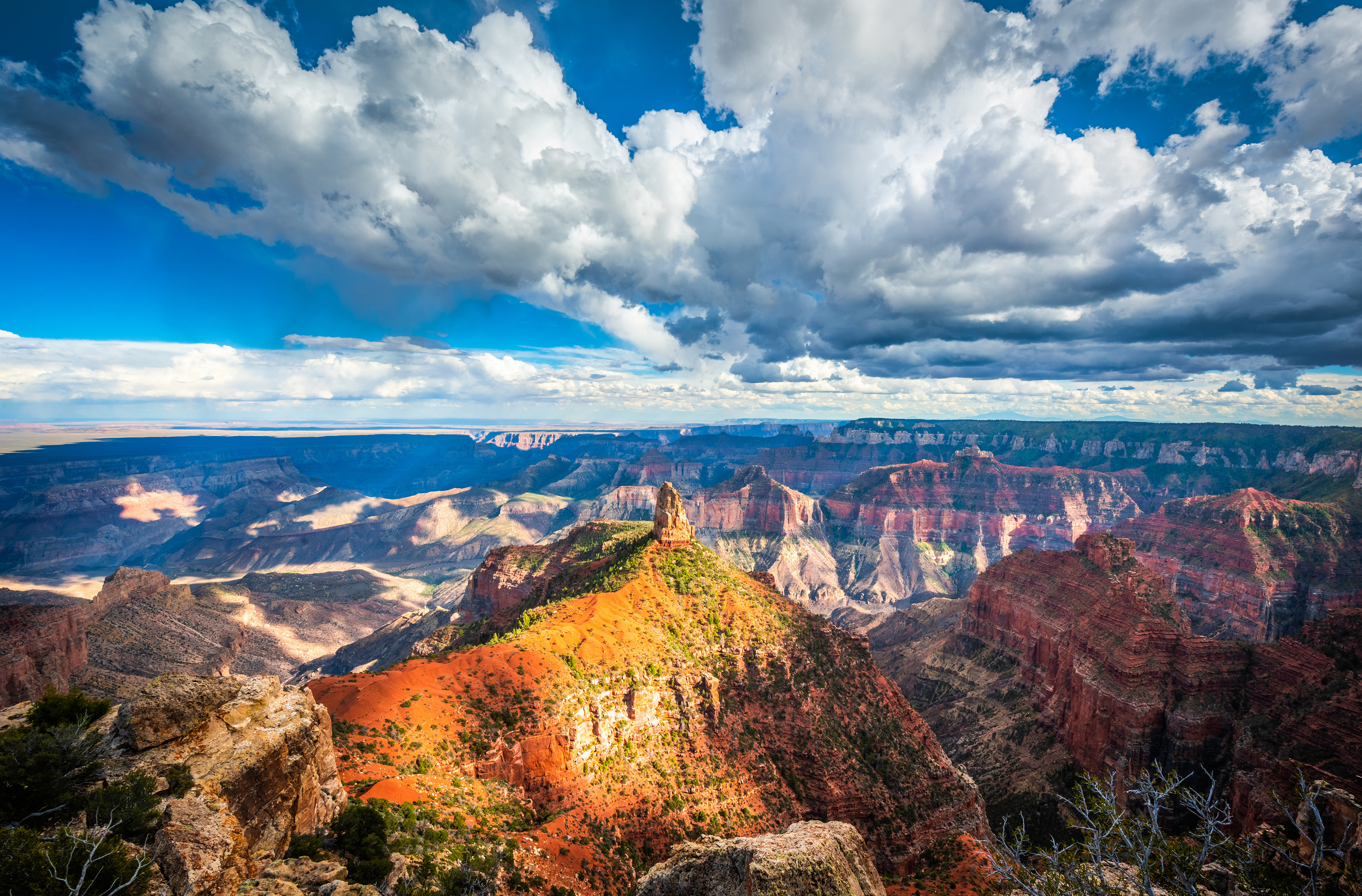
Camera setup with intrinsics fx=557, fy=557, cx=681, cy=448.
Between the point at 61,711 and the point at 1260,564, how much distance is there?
22991 cm

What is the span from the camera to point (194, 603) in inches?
6201

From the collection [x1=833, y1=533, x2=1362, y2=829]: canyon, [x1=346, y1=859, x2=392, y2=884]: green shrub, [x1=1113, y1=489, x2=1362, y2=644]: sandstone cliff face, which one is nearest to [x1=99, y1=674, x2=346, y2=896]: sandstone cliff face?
[x1=346, y1=859, x2=392, y2=884]: green shrub

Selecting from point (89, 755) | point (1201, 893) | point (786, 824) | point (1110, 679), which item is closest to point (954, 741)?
point (1110, 679)

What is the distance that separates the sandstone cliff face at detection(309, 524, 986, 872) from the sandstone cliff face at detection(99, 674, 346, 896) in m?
11.2

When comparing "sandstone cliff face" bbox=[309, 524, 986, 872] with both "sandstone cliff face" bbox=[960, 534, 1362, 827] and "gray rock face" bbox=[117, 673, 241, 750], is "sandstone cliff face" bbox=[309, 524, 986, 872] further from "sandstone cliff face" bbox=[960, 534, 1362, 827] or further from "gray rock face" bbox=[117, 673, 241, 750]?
"sandstone cliff face" bbox=[960, 534, 1362, 827]

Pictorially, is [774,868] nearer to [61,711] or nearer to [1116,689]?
[61,711]

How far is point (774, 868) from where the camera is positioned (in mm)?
22844

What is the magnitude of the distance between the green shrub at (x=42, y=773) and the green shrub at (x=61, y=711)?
2596 mm

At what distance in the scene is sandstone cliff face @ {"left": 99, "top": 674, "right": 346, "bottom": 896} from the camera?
17109 mm

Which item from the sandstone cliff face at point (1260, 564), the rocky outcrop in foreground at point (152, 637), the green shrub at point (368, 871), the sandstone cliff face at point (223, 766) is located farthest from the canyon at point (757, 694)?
the green shrub at point (368, 871)

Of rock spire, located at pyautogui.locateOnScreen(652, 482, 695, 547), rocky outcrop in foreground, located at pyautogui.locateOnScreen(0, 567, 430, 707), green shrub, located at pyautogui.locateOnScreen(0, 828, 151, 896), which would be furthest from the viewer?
rocky outcrop in foreground, located at pyautogui.locateOnScreen(0, 567, 430, 707)

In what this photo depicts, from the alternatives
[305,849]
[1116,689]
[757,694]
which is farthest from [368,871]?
[1116,689]

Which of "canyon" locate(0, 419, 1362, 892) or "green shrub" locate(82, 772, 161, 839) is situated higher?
"green shrub" locate(82, 772, 161, 839)

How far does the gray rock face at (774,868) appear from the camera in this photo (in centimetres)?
2275
